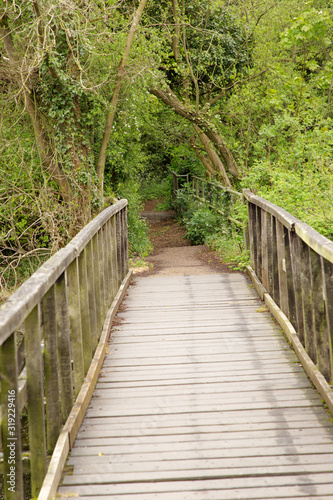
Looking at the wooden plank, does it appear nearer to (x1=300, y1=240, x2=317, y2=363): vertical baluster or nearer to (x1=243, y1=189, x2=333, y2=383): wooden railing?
(x1=243, y1=189, x2=333, y2=383): wooden railing

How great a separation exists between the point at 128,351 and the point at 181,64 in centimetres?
1009

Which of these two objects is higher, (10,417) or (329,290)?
(329,290)

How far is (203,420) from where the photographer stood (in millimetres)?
3281

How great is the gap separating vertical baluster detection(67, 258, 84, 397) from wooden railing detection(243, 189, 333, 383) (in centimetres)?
154

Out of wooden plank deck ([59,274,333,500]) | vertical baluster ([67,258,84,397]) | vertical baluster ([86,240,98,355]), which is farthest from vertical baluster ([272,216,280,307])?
vertical baluster ([67,258,84,397])

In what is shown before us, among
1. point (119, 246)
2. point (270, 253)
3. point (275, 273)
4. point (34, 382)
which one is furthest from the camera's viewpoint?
point (119, 246)

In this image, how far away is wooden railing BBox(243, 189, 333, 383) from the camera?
3.21 meters

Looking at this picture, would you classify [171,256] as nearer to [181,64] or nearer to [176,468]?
[181,64]

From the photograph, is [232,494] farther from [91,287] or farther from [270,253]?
[270,253]

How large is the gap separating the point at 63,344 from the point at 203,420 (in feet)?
3.26

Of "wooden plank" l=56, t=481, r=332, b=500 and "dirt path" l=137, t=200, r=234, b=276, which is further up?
"dirt path" l=137, t=200, r=234, b=276

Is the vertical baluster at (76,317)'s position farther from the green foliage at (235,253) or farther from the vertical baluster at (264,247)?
the green foliage at (235,253)

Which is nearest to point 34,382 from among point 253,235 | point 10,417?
Answer: point 10,417

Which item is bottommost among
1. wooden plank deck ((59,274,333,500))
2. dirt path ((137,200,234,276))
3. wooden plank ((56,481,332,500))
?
wooden plank ((56,481,332,500))
